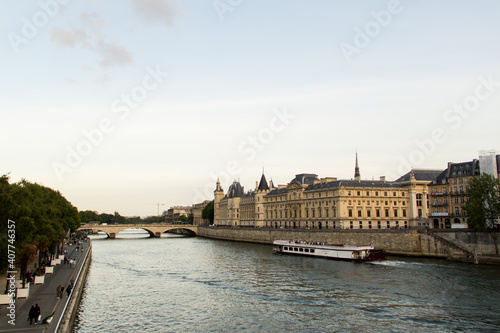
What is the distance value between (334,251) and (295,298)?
32831 millimetres

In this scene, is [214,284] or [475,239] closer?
[214,284]

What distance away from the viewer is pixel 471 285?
138ft

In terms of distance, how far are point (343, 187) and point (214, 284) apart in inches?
2153

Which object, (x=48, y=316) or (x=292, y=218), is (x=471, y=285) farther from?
(x=292, y=218)

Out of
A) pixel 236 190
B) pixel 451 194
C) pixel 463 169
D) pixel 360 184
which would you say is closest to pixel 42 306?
pixel 451 194

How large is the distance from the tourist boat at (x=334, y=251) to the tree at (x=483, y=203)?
48.3 ft

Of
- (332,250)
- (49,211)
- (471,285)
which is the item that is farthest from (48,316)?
(332,250)

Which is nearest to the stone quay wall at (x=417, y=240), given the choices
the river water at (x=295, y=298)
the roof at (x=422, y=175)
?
the river water at (x=295, y=298)

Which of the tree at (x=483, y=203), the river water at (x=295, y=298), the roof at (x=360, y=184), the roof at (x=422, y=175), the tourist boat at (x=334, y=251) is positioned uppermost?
the roof at (x=422, y=175)

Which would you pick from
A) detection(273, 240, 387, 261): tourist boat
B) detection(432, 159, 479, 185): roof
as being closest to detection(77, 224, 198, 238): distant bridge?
detection(273, 240, 387, 261): tourist boat

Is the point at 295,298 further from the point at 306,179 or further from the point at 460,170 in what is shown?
the point at 306,179

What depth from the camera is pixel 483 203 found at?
2511 inches

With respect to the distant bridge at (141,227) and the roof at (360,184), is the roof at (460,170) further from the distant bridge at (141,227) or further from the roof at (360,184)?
the distant bridge at (141,227)

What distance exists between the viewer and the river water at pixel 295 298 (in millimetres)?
30469
